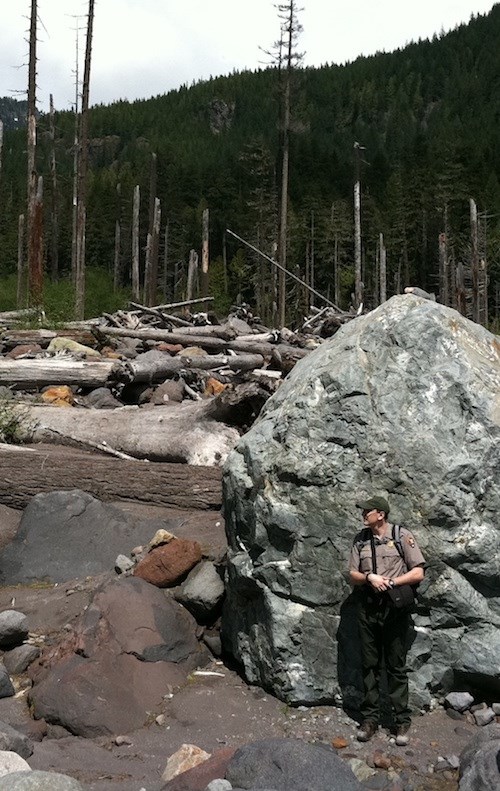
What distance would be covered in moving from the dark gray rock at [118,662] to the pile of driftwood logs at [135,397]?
6.88ft

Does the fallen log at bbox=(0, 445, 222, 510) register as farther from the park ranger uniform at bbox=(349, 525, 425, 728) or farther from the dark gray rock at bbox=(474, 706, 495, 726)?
the dark gray rock at bbox=(474, 706, 495, 726)

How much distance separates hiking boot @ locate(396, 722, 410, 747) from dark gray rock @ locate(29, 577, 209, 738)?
1498 millimetres

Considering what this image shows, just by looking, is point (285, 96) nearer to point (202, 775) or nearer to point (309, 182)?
point (202, 775)

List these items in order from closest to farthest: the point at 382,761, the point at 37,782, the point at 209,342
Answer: the point at 37,782 < the point at 382,761 < the point at 209,342

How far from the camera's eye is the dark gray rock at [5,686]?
513cm

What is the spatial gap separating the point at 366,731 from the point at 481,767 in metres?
0.86

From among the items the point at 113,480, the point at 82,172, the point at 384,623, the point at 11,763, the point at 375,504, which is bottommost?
the point at 11,763

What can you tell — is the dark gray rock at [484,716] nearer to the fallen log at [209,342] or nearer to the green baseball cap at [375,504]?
the green baseball cap at [375,504]

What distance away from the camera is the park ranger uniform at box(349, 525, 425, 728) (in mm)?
4707

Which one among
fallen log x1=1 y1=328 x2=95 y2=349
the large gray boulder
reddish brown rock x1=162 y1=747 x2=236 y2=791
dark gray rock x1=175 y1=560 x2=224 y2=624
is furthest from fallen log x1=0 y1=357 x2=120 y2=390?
reddish brown rock x1=162 y1=747 x2=236 y2=791

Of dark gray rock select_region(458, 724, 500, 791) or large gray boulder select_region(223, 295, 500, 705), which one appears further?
large gray boulder select_region(223, 295, 500, 705)

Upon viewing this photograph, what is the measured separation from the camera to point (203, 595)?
5.87 meters

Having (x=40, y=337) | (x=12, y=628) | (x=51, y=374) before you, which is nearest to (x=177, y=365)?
(x=51, y=374)

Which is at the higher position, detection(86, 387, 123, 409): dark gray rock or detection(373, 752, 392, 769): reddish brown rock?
detection(86, 387, 123, 409): dark gray rock
